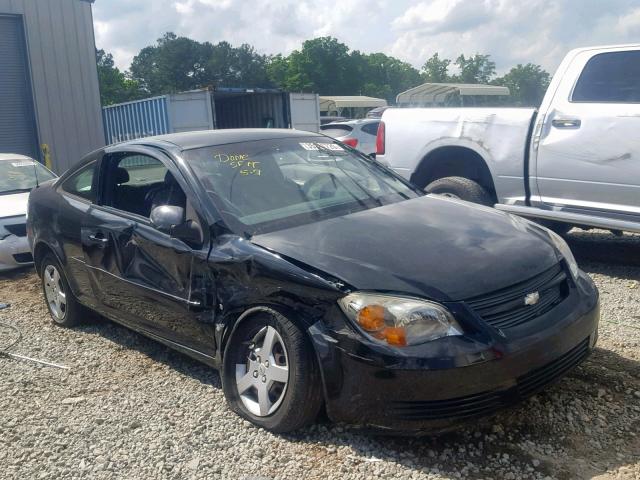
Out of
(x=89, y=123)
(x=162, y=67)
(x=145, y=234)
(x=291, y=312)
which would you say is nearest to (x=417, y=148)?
(x=145, y=234)

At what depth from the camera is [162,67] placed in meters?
93.2

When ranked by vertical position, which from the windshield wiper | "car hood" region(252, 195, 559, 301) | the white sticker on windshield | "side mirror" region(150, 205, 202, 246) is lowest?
the windshield wiper

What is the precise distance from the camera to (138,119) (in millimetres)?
19875

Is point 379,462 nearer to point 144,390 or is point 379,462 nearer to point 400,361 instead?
point 400,361

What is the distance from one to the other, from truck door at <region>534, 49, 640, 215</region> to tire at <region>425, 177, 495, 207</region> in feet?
1.75

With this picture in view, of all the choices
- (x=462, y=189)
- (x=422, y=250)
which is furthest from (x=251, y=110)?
(x=422, y=250)

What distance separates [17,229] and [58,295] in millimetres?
2439

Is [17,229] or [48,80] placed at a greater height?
[48,80]

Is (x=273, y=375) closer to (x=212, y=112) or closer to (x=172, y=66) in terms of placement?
(x=212, y=112)


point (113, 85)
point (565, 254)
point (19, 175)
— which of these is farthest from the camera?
point (113, 85)

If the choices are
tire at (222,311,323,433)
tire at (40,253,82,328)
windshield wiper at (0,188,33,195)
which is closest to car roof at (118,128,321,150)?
tire at (40,253,82,328)

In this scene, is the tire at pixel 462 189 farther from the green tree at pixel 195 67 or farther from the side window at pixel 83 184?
the green tree at pixel 195 67

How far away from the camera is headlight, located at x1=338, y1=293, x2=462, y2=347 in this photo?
286 cm

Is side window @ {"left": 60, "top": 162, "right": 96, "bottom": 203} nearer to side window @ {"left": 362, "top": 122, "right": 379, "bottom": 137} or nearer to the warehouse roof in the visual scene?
side window @ {"left": 362, "top": 122, "right": 379, "bottom": 137}
